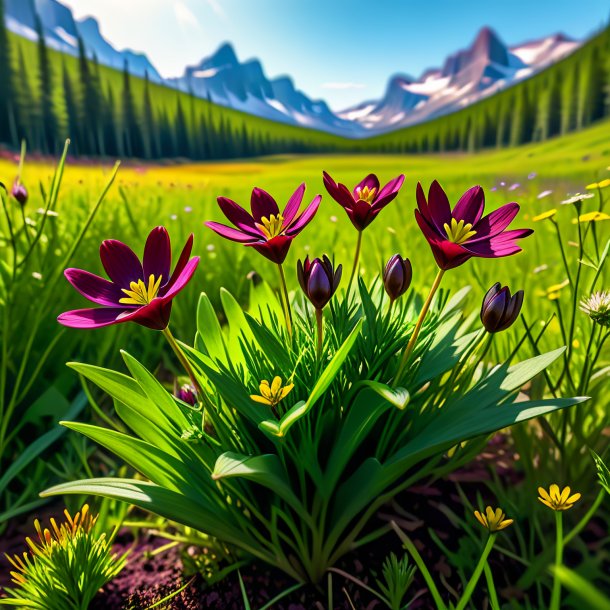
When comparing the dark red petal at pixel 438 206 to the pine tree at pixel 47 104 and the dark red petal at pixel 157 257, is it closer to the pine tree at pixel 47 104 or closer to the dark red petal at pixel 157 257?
the dark red petal at pixel 157 257

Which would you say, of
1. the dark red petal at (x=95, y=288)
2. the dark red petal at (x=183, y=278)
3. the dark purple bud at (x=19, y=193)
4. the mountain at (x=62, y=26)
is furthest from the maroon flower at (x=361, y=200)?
the mountain at (x=62, y=26)

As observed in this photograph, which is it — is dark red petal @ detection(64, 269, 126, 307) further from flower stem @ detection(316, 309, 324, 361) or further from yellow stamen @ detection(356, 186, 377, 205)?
yellow stamen @ detection(356, 186, 377, 205)

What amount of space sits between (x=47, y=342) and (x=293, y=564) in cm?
89

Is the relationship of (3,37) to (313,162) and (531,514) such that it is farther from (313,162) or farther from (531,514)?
(531,514)

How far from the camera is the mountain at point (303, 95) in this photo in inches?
218

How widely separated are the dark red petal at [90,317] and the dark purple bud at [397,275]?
37 centimetres

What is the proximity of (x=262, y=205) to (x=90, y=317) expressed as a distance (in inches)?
11.9

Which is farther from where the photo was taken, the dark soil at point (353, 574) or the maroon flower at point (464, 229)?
the dark soil at point (353, 574)

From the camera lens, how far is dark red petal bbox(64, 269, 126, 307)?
0.61 m

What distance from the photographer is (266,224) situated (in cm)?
68

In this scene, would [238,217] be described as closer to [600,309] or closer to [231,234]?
[231,234]

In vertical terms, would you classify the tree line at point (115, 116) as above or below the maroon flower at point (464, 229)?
above

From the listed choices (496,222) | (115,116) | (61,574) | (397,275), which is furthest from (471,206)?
(115,116)

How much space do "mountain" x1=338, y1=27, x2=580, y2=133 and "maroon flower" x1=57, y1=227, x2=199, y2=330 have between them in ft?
12.9
